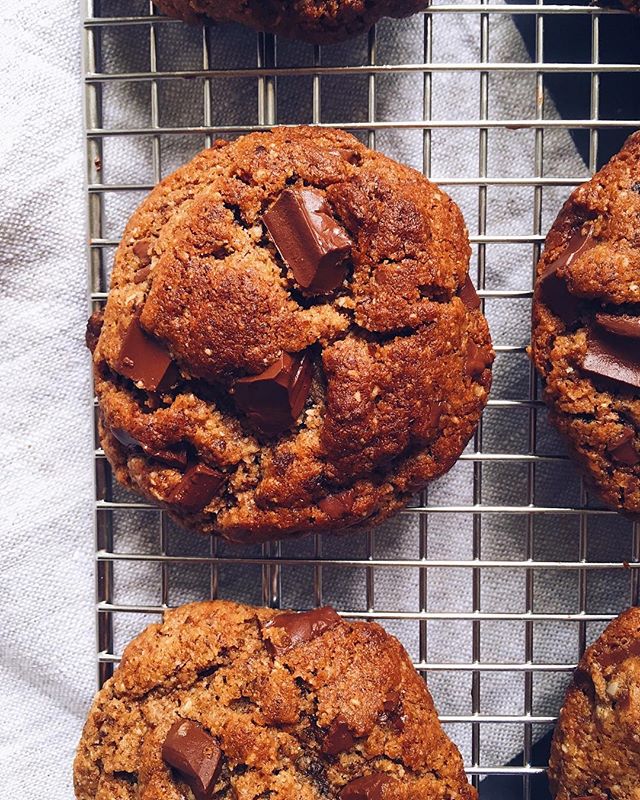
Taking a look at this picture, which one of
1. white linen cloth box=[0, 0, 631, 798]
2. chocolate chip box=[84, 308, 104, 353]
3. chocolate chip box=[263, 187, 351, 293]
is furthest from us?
white linen cloth box=[0, 0, 631, 798]

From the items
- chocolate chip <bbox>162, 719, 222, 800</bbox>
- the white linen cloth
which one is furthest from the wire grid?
chocolate chip <bbox>162, 719, 222, 800</bbox>

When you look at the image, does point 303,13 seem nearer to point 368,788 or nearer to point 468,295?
point 468,295

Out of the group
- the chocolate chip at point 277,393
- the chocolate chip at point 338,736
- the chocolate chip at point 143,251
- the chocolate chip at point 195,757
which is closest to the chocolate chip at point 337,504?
the chocolate chip at point 277,393

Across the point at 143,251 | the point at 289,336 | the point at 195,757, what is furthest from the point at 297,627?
the point at 143,251

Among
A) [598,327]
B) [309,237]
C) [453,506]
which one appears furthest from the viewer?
[453,506]

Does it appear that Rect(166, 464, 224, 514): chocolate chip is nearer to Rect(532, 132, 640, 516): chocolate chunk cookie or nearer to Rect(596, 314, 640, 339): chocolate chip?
Rect(532, 132, 640, 516): chocolate chunk cookie

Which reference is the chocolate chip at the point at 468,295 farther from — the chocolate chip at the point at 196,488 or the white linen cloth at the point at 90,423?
the chocolate chip at the point at 196,488
